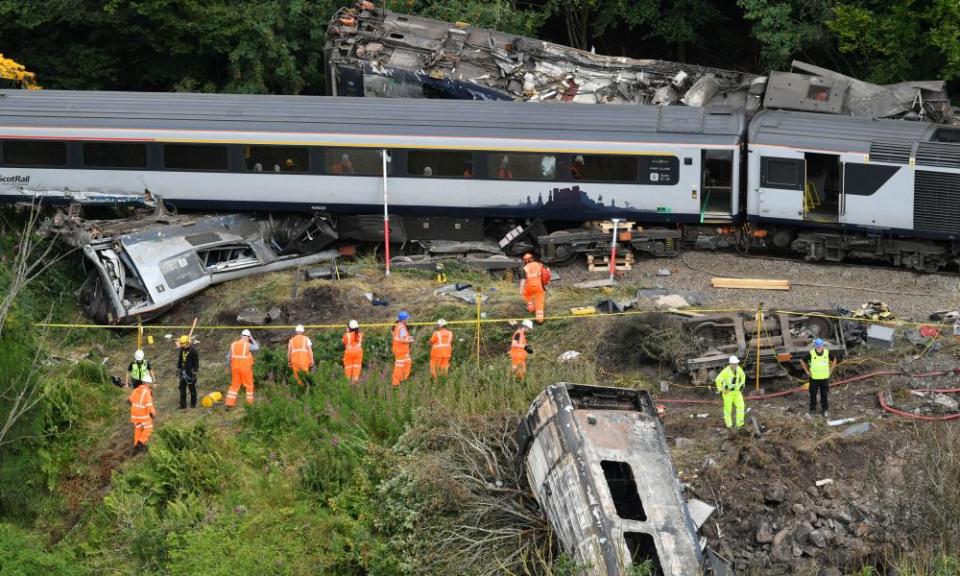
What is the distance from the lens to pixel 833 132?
899 inches

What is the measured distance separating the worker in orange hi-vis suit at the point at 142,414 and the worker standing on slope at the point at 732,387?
7541 mm

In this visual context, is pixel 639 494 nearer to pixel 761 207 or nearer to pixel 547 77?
pixel 761 207

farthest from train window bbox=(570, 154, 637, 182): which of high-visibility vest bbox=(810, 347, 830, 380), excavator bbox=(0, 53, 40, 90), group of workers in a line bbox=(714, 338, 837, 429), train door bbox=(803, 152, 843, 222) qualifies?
excavator bbox=(0, 53, 40, 90)


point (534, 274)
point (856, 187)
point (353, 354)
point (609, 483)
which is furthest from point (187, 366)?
point (856, 187)

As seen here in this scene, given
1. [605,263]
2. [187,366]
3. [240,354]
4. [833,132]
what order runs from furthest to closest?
1. [605,263]
2. [833,132]
3. [187,366]
4. [240,354]

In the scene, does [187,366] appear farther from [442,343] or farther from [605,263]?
[605,263]

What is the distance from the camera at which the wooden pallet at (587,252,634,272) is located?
2339 centimetres

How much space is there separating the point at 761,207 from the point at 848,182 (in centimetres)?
152

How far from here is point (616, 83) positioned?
1042 inches

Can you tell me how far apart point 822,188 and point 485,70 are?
725 cm

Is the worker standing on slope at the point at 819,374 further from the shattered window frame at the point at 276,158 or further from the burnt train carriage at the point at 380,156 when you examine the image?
the shattered window frame at the point at 276,158

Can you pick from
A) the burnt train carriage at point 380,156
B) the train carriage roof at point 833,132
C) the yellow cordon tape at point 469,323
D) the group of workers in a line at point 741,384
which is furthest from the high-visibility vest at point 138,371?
the train carriage roof at point 833,132

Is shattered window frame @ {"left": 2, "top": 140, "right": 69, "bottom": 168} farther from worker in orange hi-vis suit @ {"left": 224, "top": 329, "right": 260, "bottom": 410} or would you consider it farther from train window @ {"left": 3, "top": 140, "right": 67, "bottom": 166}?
worker in orange hi-vis suit @ {"left": 224, "top": 329, "right": 260, "bottom": 410}

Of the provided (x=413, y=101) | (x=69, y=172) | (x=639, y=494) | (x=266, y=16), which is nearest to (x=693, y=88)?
(x=413, y=101)
